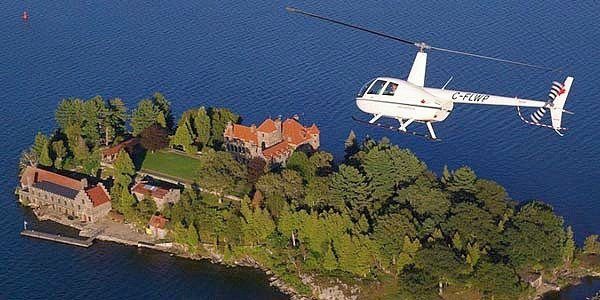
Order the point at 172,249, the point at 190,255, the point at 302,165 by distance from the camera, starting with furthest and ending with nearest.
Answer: the point at 302,165 < the point at 172,249 < the point at 190,255

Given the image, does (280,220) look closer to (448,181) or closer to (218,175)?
(218,175)

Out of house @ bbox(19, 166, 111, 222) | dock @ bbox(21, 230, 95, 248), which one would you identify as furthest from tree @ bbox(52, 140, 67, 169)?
dock @ bbox(21, 230, 95, 248)

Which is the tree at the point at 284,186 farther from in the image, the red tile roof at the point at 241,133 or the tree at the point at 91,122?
the tree at the point at 91,122

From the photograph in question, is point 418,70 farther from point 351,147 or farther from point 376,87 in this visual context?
point 351,147

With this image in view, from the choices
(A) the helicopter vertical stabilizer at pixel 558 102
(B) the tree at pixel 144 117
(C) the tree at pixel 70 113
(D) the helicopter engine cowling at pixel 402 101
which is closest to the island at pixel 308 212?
(B) the tree at pixel 144 117

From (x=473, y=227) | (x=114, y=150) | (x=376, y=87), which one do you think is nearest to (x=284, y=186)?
(x=473, y=227)

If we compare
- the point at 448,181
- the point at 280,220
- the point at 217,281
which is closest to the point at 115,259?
the point at 217,281
